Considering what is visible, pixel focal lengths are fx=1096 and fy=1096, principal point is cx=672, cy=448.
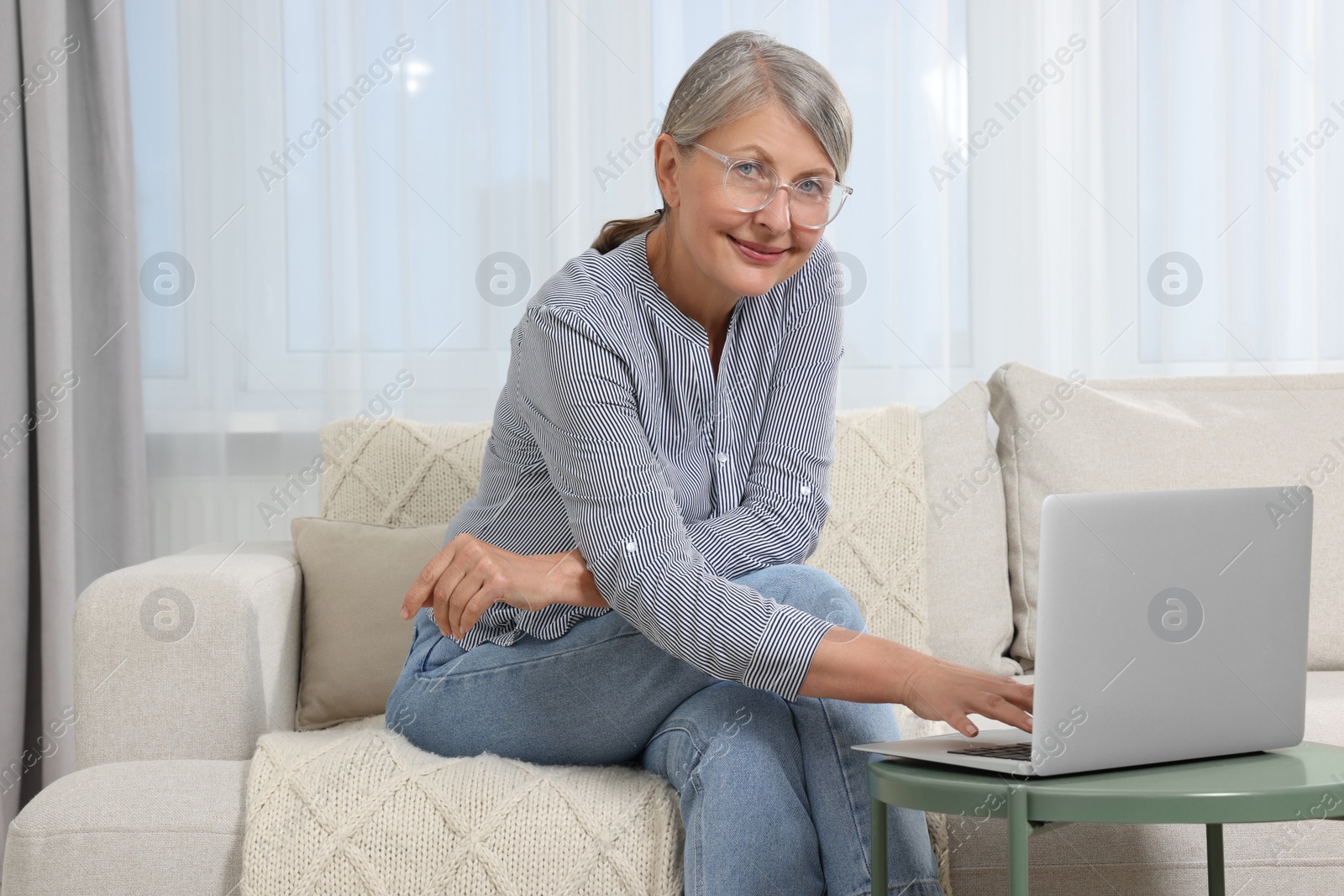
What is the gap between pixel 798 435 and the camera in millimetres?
1270

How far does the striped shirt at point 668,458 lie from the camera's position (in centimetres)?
98

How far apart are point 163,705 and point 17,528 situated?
1.10 m

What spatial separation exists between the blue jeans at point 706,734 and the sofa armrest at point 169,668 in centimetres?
27

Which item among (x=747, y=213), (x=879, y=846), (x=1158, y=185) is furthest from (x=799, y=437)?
(x=1158, y=185)

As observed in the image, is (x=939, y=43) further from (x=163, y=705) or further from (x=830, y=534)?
(x=163, y=705)


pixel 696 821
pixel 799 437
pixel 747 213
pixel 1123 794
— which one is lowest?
pixel 696 821

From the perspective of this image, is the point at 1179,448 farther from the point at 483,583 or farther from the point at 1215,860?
the point at 483,583

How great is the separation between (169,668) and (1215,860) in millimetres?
1174

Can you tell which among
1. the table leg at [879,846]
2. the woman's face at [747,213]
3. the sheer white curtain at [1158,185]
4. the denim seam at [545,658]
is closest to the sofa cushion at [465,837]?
the denim seam at [545,658]

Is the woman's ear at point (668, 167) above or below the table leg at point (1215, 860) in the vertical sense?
above

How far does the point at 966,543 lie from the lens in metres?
1.66

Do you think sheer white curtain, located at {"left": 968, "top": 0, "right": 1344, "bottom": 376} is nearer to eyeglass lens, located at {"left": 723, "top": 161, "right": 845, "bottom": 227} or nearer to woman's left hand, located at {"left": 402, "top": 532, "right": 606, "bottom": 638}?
eyeglass lens, located at {"left": 723, "top": 161, "right": 845, "bottom": 227}

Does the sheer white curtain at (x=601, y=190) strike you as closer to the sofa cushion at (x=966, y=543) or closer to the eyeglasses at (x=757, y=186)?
the sofa cushion at (x=966, y=543)

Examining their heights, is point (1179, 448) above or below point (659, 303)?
below
